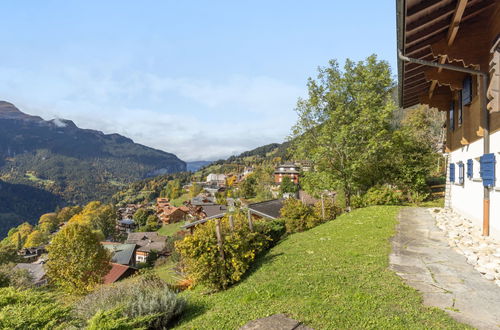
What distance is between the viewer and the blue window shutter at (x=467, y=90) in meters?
8.37

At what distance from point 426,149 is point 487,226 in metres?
13.8

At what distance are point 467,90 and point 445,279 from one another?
21.5 feet

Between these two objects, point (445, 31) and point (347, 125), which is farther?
point (347, 125)

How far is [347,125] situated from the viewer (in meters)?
15.8

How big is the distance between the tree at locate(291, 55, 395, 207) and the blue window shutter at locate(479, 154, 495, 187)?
8.01 m

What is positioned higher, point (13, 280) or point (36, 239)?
point (13, 280)

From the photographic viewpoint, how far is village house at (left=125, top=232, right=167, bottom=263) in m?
50.9

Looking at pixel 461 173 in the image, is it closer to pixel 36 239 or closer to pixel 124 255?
pixel 124 255

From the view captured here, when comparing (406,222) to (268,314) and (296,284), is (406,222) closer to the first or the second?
(296,284)

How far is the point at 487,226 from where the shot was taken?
7.01 m

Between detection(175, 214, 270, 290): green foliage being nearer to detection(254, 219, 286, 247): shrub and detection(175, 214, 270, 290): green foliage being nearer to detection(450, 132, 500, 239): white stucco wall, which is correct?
detection(254, 219, 286, 247): shrub

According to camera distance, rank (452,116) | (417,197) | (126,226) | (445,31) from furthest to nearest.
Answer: (126,226)
(417,197)
(452,116)
(445,31)

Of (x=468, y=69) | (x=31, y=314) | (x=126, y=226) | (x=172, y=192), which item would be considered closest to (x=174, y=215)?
(x=126, y=226)

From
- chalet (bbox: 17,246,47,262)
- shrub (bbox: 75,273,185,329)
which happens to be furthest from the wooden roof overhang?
chalet (bbox: 17,246,47,262)
